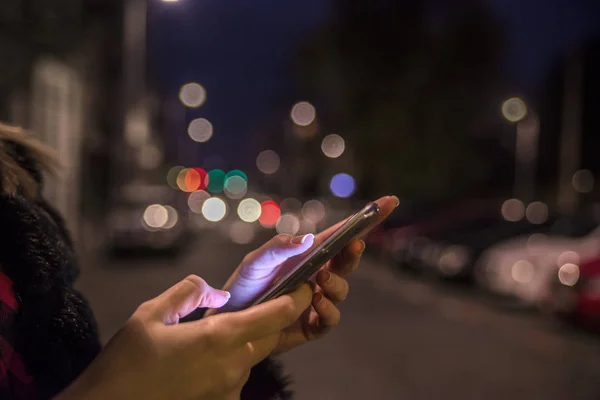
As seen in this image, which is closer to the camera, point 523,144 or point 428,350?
point 428,350

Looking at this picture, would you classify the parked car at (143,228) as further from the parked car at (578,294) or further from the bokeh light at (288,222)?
the parked car at (578,294)

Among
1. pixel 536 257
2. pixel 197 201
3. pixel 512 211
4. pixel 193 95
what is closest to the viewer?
pixel 536 257

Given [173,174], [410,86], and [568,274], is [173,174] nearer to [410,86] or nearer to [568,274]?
[410,86]

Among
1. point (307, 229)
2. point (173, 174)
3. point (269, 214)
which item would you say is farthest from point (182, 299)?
point (173, 174)

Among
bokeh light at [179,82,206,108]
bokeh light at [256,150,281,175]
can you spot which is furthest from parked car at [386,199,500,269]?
bokeh light at [256,150,281,175]

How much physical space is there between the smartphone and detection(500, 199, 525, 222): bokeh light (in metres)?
14.1

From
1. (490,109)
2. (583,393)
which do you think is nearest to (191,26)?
(583,393)

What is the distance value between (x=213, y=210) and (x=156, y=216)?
40.5 feet

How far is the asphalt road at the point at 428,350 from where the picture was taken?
6277mm

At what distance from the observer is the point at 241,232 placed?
24594mm

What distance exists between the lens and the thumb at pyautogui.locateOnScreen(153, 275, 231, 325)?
127 centimetres

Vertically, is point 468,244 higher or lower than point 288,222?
higher

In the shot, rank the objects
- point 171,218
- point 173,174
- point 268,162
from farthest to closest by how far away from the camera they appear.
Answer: point 268,162
point 173,174
point 171,218

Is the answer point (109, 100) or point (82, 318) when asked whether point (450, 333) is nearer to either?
point (82, 318)
